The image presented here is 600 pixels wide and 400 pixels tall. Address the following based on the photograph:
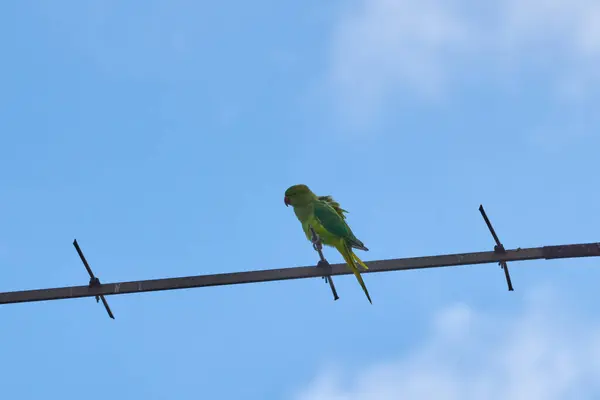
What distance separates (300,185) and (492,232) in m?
4.12

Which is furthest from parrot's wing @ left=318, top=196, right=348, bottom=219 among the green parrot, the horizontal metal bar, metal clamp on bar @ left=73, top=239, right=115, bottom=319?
metal clamp on bar @ left=73, top=239, right=115, bottom=319

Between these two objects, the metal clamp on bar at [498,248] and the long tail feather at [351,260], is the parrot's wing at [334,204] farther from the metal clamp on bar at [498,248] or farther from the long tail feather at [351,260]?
the metal clamp on bar at [498,248]

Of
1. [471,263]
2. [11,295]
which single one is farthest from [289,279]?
[11,295]

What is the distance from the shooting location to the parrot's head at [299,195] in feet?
35.6

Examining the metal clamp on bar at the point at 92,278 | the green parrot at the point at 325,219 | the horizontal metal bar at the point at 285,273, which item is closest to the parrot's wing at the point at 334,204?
the green parrot at the point at 325,219

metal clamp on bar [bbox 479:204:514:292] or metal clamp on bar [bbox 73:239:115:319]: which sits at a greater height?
metal clamp on bar [bbox 73:239:115:319]

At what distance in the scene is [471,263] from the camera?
736 centimetres

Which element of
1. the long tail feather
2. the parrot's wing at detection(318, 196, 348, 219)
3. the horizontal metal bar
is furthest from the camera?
the parrot's wing at detection(318, 196, 348, 219)

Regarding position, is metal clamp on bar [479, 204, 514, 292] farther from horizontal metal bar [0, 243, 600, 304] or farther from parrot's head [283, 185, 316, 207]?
parrot's head [283, 185, 316, 207]

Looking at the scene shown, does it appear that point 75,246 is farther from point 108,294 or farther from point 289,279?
point 289,279

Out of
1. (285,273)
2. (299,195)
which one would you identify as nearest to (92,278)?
(285,273)

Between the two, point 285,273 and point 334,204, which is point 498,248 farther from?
point 334,204

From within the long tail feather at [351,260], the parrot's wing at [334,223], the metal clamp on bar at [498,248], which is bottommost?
the metal clamp on bar at [498,248]

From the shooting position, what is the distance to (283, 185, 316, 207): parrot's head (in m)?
10.8
